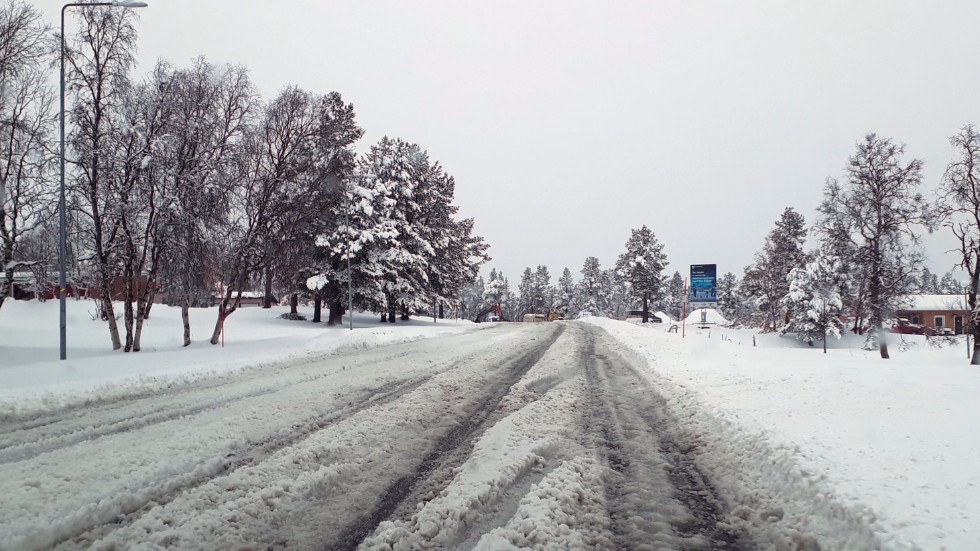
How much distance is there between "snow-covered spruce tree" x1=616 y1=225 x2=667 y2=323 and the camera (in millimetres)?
67062

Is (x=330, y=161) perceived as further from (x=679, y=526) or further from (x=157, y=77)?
(x=679, y=526)

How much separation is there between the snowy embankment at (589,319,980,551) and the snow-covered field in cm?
2

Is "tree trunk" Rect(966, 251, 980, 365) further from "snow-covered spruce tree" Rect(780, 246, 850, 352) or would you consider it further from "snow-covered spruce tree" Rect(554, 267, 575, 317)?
"snow-covered spruce tree" Rect(554, 267, 575, 317)

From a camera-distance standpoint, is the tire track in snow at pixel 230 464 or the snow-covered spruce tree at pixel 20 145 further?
the snow-covered spruce tree at pixel 20 145

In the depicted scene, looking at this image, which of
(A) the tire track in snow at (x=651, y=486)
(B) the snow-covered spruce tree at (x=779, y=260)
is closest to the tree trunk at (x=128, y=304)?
(A) the tire track in snow at (x=651, y=486)

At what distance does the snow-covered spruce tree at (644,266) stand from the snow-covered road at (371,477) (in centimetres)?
6107

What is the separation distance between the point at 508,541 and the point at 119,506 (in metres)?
2.92

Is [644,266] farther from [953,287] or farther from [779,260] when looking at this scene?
[953,287]

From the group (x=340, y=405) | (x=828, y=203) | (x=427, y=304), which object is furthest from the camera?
(x=427, y=304)

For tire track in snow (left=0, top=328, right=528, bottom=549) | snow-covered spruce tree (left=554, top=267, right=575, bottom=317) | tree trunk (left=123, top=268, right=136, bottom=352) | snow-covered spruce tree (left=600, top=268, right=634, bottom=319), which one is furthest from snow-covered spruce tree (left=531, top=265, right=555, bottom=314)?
tire track in snow (left=0, top=328, right=528, bottom=549)

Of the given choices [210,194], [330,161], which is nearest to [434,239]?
[330,161]

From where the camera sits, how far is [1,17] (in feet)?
48.5

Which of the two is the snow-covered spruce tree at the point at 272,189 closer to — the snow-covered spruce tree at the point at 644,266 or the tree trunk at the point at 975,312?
the tree trunk at the point at 975,312

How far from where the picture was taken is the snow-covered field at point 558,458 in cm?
350
